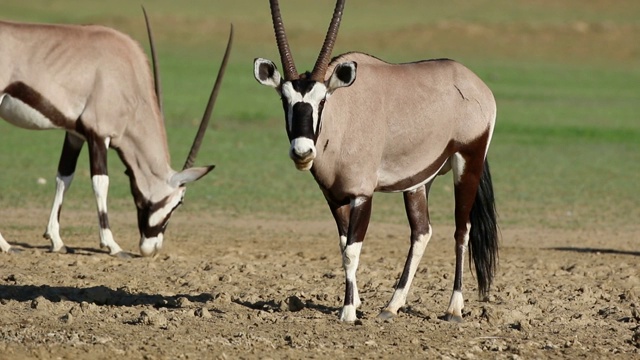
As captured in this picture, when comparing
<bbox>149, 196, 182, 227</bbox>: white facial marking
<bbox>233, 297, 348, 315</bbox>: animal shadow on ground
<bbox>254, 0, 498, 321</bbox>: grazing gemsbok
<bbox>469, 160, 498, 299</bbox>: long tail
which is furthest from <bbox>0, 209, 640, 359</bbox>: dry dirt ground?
<bbox>254, 0, 498, 321</bbox>: grazing gemsbok

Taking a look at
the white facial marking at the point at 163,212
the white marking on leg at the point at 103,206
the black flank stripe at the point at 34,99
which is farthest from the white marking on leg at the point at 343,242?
the black flank stripe at the point at 34,99

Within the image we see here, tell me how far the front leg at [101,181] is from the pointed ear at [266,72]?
4.08 meters

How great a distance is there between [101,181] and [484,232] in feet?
13.6

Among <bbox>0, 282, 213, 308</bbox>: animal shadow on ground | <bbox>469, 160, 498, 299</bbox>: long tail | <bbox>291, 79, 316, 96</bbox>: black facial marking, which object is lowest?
<bbox>0, 282, 213, 308</bbox>: animal shadow on ground

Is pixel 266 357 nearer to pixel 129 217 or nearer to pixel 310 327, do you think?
pixel 310 327

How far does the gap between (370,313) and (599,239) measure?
5.10 metres

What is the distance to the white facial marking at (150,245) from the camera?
11.6 meters

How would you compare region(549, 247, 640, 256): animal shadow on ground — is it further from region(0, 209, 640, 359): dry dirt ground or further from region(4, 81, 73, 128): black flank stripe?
region(4, 81, 73, 128): black flank stripe

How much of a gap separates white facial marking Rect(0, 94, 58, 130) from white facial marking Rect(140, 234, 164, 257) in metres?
1.36

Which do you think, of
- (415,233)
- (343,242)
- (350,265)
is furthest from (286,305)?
(415,233)

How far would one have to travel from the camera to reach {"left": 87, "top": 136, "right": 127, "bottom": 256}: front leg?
38.5ft

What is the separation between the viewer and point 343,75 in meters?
7.96

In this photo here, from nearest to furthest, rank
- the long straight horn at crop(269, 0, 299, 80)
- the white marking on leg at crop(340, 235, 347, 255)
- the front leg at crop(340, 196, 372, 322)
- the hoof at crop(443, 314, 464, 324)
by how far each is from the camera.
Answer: the long straight horn at crop(269, 0, 299, 80) → the front leg at crop(340, 196, 372, 322) → the white marking on leg at crop(340, 235, 347, 255) → the hoof at crop(443, 314, 464, 324)

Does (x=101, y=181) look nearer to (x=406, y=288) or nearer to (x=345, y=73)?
(x=406, y=288)
